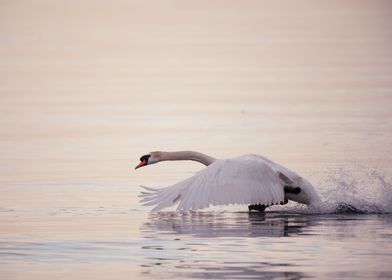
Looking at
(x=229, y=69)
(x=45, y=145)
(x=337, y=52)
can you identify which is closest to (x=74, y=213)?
(x=45, y=145)

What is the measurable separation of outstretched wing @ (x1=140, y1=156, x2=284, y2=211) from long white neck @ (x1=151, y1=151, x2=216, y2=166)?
51.1 inches

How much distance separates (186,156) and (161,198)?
2031mm

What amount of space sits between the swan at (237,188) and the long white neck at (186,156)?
1.05 meters

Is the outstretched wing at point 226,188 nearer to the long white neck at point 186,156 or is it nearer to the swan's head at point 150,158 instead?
the long white neck at point 186,156

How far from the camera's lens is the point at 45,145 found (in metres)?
20.5

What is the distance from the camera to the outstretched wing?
1392 cm

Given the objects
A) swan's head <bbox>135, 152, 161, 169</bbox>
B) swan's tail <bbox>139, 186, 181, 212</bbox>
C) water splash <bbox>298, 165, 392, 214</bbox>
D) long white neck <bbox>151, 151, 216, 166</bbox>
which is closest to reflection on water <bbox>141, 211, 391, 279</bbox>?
swan's tail <bbox>139, 186, 181, 212</bbox>

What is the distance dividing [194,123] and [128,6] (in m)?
30.1

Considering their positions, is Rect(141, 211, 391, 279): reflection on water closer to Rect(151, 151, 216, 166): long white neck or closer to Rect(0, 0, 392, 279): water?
Rect(0, 0, 392, 279): water

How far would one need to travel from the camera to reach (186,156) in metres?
16.1

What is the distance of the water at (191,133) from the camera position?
11.5 metres

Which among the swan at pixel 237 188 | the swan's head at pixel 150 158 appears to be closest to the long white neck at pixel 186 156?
the swan's head at pixel 150 158

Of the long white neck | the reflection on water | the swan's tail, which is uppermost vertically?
the long white neck

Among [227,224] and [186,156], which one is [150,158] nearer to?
[186,156]
